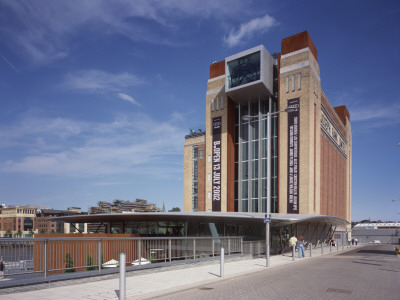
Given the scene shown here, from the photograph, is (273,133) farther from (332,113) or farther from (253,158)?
(332,113)

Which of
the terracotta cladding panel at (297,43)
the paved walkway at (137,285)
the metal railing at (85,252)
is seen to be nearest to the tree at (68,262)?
the metal railing at (85,252)

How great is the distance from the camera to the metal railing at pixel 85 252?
1071 centimetres

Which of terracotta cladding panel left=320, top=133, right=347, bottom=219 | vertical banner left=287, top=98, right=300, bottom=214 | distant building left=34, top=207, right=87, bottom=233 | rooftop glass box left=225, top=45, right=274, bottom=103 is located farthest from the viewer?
distant building left=34, top=207, right=87, bottom=233

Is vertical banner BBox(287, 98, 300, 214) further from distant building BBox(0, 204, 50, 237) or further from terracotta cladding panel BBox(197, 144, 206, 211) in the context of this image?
distant building BBox(0, 204, 50, 237)

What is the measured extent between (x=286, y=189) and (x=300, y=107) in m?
9.20

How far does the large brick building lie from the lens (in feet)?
131

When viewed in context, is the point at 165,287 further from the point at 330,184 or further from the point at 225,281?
the point at 330,184

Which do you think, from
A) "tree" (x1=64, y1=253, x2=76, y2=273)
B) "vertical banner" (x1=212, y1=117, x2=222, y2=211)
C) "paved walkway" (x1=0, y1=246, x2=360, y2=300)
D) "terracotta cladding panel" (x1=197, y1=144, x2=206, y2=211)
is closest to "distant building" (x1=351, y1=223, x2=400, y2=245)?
"terracotta cladding panel" (x1=197, y1=144, x2=206, y2=211)

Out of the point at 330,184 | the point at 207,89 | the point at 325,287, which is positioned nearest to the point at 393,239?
the point at 330,184

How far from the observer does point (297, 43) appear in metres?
42.3

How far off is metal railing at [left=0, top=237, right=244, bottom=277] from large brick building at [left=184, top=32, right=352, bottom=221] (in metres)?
22.4

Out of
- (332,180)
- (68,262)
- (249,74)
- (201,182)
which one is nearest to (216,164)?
(201,182)

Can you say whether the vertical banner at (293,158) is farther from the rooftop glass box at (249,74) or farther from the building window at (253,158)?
the rooftop glass box at (249,74)

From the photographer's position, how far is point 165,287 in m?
11.3
